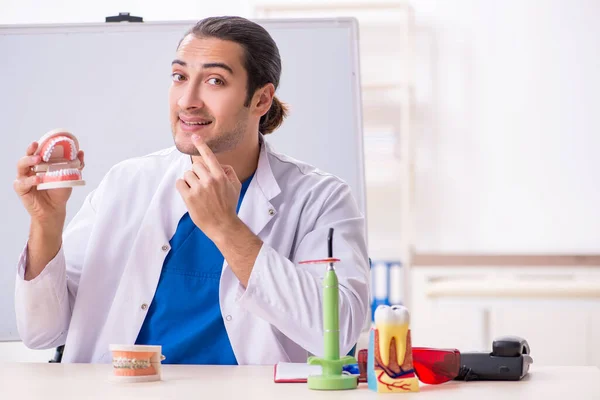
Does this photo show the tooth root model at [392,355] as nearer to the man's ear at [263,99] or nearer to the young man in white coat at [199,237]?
the young man in white coat at [199,237]

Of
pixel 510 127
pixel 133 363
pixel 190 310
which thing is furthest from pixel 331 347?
pixel 510 127

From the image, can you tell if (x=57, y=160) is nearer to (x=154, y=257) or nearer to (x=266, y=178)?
(x=154, y=257)

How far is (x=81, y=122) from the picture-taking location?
227 centimetres

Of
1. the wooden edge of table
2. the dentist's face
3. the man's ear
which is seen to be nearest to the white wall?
the wooden edge of table

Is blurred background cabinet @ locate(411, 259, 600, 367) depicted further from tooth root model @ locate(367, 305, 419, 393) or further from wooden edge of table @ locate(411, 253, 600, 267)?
tooth root model @ locate(367, 305, 419, 393)

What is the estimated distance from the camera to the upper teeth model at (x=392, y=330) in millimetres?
1186

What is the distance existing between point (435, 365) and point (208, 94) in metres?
0.86

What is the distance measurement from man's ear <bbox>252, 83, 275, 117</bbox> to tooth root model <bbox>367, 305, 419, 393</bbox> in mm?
856

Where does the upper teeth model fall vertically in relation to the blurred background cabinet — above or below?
above

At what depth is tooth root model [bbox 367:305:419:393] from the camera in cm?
118

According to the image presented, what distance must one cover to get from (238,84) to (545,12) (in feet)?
→ 8.53

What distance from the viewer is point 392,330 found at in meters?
1.19

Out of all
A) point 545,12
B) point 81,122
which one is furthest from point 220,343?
point 545,12

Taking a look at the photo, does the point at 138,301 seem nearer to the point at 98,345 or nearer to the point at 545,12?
the point at 98,345
